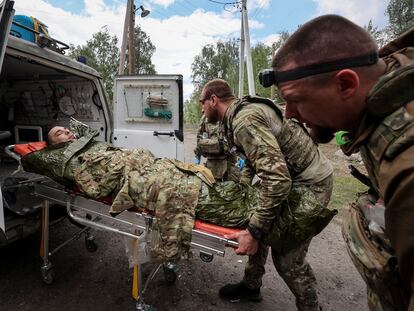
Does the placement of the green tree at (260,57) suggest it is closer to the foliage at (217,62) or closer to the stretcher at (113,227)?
the foliage at (217,62)

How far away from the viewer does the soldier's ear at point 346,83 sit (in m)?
0.76

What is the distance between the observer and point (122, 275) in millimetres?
2658

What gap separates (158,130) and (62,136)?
120cm

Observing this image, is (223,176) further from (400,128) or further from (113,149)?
(400,128)

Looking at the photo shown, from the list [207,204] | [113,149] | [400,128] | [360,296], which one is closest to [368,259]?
[400,128]

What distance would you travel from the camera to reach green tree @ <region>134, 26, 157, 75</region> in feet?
75.7

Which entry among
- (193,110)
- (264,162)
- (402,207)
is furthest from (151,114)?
(193,110)

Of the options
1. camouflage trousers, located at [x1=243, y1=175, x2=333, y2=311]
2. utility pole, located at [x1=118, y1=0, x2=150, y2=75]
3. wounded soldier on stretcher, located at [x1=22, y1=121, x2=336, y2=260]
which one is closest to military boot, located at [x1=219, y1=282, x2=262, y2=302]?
camouflage trousers, located at [x1=243, y1=175, x2=333, y2=311]

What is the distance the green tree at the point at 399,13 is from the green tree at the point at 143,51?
799 inches

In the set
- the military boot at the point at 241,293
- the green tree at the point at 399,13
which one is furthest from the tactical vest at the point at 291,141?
the green tree at the point at 399,13

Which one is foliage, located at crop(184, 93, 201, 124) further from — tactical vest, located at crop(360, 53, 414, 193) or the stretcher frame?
tactical vest, located at crop(360, 53, 414, 193)

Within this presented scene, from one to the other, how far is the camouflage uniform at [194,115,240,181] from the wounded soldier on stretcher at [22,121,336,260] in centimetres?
146

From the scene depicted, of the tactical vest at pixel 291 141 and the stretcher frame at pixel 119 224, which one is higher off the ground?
the tactical vest at pixel 291 141

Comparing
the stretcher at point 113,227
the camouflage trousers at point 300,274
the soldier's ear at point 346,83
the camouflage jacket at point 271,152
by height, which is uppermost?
the soldier's ear at point 346,83
